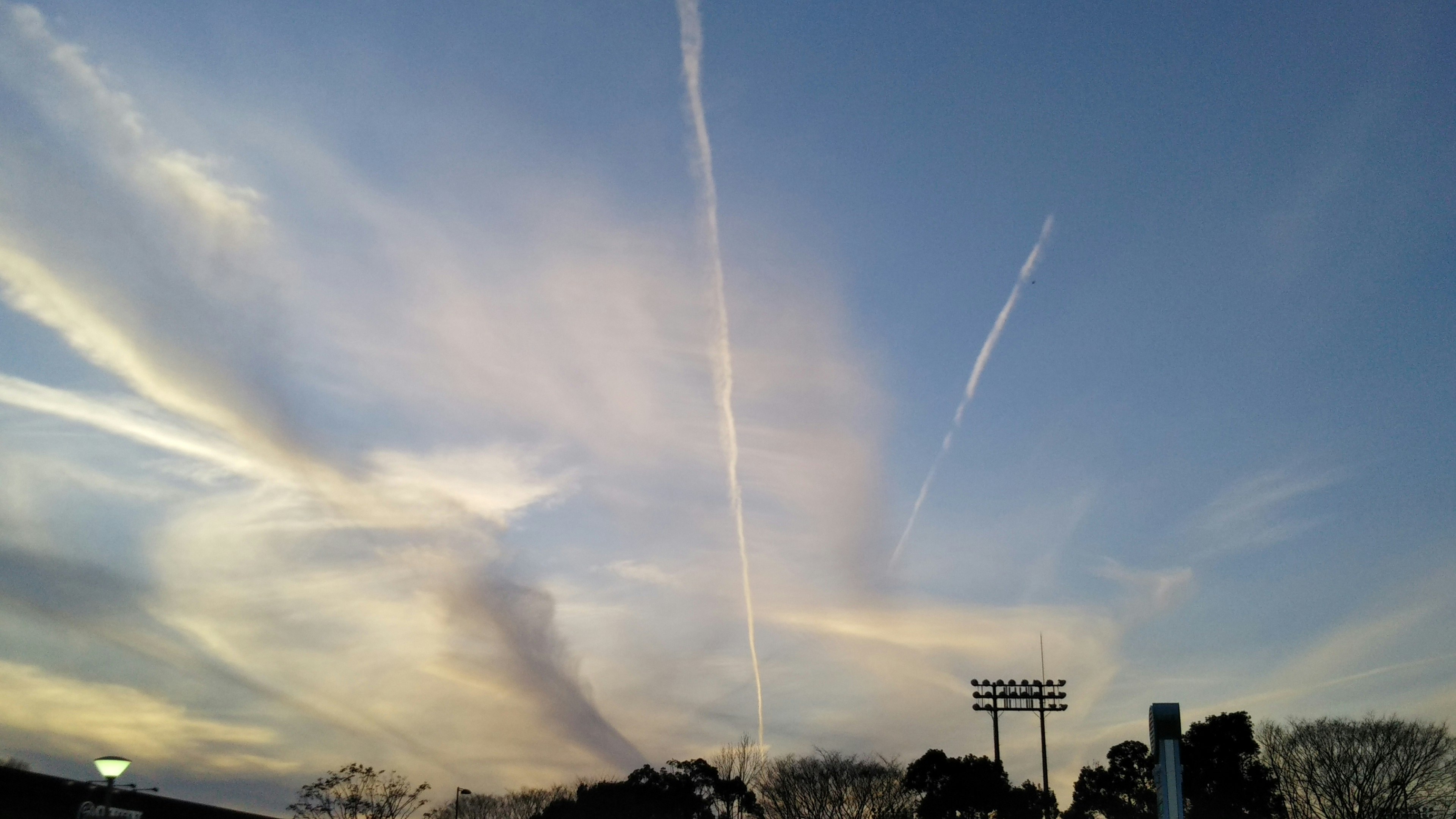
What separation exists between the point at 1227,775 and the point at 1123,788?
22.2m

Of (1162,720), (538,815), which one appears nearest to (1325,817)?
(1162,720)

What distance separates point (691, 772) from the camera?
96.0m

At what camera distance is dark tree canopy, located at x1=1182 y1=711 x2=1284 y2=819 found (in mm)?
75375

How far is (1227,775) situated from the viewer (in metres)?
78.2

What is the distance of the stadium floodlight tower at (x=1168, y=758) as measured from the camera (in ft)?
67.9

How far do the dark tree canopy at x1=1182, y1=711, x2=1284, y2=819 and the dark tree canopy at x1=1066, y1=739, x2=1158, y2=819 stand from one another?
12.2 meters

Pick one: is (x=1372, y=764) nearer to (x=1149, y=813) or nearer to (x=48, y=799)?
(x=1149, y=813)

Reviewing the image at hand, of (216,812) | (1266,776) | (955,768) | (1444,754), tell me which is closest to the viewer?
(216,812)

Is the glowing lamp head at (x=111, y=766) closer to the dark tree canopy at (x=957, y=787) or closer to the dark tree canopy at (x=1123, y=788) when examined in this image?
the dark tree canopy at (x=957, y=787)

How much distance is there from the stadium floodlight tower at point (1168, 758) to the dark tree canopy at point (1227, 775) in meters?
63.7

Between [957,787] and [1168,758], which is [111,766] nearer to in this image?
[1168,758]

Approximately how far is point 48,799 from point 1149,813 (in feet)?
281

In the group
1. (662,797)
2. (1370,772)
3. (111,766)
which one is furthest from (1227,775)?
(111,766)

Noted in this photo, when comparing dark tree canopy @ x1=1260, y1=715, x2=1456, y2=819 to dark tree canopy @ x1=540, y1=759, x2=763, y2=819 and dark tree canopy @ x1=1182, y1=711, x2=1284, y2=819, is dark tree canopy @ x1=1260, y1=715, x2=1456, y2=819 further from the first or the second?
dark tree canopy @ x1=540, y1=759, x2=763, y2=819
